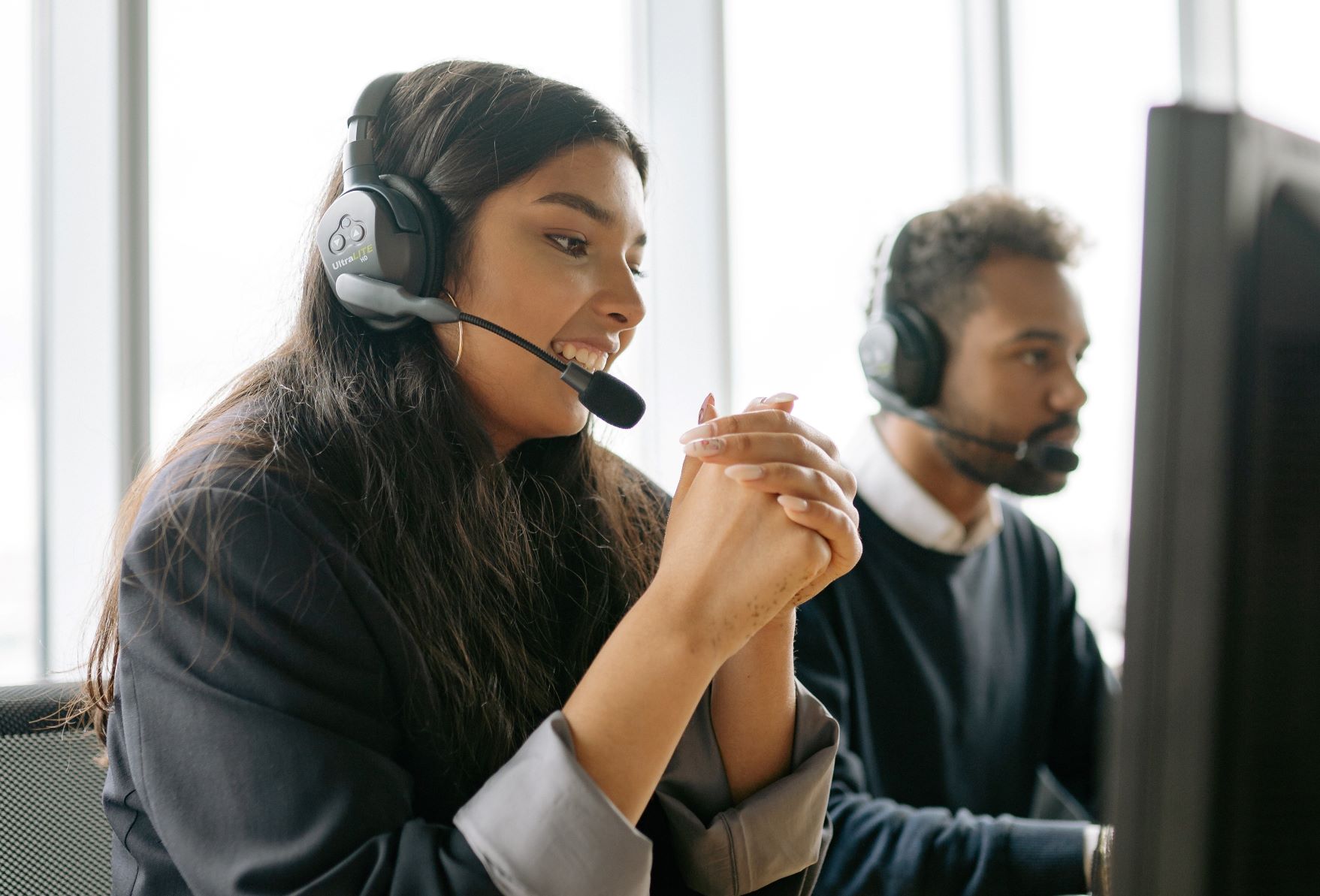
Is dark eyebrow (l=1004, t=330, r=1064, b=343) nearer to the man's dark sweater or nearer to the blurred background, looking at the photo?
the blurred background

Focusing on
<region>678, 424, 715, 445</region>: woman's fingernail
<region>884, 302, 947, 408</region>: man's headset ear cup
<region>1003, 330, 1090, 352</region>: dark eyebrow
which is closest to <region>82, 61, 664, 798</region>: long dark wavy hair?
<region>678, 424, 715, 445</region>: woman's fingernail

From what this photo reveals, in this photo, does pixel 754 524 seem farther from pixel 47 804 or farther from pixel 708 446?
pixel 47 804

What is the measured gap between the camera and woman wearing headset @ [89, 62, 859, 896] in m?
0.64

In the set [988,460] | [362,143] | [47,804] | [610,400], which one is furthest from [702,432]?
[988,460]

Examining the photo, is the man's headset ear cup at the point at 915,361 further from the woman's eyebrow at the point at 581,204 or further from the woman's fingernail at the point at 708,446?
the woman's fingernail at the point at 708,446

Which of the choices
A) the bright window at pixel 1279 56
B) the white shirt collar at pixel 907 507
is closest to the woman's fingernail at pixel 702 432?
the white shirt collar at pixel 907 507

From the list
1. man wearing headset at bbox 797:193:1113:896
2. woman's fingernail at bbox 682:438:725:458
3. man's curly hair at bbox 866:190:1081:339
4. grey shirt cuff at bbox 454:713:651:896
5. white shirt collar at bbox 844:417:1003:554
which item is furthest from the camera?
man's curly hair at bbox 866:190:1081:339

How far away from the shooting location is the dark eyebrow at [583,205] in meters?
0.93

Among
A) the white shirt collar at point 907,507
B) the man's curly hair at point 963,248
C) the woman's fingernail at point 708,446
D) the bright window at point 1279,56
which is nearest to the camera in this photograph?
the woman's fingernail at point 708,446

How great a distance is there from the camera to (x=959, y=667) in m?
A: 1.40

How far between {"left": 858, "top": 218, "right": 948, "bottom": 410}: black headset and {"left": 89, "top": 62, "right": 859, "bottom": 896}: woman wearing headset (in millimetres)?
523

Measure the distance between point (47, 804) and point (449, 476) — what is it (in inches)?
16.0

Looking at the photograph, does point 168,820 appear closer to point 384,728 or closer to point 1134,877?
point 384,728

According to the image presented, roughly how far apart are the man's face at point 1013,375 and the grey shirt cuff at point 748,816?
2.37 feet
